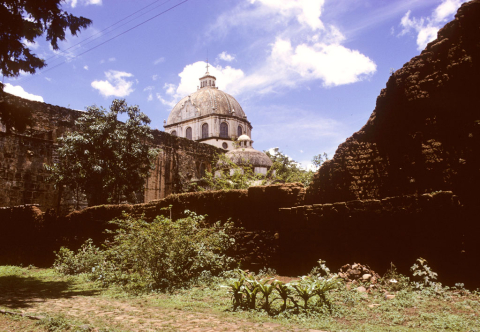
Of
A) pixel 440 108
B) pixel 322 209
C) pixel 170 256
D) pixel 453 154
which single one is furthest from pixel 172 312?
pixel 440 108

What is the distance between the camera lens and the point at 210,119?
4022 cm

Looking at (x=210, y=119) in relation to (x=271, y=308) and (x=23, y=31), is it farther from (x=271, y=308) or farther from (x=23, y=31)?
(x=271, y=308)

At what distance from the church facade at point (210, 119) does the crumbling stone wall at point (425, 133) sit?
33.0 meters

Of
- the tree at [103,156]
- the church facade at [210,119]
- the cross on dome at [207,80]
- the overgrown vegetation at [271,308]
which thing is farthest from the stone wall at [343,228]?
the cross on dome at [207,80]

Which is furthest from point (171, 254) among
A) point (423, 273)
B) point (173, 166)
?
point (173, 166)

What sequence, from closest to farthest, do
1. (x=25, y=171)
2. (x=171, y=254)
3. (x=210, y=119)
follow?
(x=171, y=254)
(x=25, y=171)
(x=210, y=119)

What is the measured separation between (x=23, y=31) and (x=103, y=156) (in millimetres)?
6929

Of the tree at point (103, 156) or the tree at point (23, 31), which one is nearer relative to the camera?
the tree at point (23, 31)

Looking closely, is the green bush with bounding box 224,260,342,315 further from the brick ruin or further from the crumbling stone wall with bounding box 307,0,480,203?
the brick ruin

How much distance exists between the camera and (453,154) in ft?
17.0

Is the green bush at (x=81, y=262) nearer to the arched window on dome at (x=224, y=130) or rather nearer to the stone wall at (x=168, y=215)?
the stone wall at (x=168, y=215)

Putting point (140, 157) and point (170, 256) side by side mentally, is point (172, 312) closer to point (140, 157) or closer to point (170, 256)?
point (170, 256)

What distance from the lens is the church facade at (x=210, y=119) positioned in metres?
40.1

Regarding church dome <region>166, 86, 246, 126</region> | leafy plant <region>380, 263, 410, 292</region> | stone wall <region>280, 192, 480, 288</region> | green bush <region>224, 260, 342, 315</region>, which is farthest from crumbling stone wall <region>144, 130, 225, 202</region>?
leafy plant <region>380, 263, 410, 292</region>
